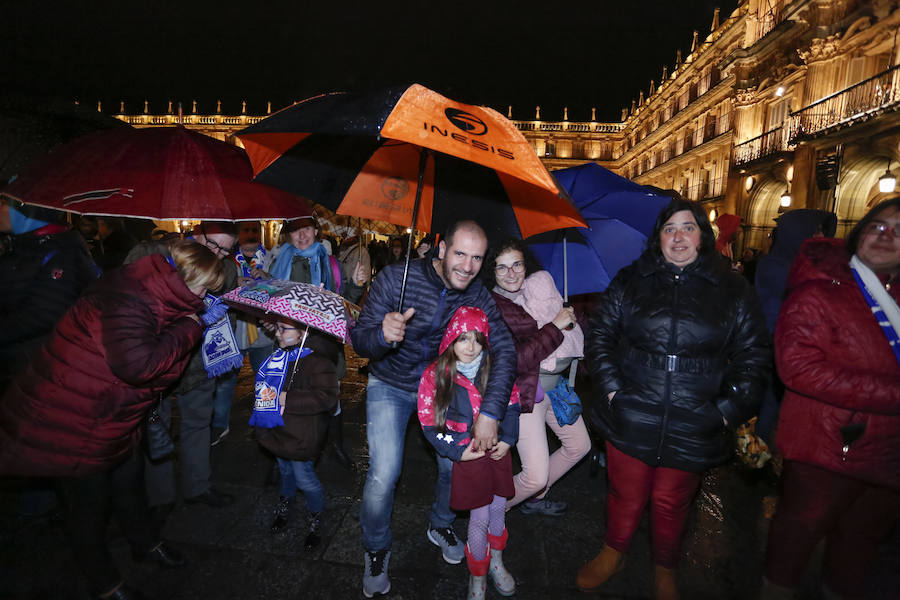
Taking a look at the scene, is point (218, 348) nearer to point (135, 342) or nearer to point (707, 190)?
point (135, 342)

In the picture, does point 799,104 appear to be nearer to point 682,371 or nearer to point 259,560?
point 682,371

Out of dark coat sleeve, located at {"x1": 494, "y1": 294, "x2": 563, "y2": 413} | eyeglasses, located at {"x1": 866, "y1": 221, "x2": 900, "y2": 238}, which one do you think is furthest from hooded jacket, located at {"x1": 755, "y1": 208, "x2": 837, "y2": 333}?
dark coat sleeve, located at {"x1": 494, "y1": 294, "x2": 563, "y2": 413}

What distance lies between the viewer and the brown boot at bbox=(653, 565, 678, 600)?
245cm

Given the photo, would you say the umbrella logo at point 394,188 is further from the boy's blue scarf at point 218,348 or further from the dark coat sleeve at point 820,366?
the dark coat sleeve at point 820,366

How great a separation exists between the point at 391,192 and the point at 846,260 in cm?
270

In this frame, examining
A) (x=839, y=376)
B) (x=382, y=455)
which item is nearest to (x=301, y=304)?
(x=382, y=455)

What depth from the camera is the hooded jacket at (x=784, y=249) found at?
11.5ft

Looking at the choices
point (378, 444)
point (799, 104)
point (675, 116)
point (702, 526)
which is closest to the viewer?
point (378, 444)

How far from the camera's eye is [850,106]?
1327cm

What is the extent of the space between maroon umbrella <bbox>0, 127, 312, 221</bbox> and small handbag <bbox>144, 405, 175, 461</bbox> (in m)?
1.32

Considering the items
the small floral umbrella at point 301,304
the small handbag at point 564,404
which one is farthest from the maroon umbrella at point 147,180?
the small handbag at point 564,404

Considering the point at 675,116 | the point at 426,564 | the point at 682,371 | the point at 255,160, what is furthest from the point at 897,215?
the point at 675,116

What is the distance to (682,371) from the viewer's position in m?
2.30

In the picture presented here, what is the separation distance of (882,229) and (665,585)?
7.39 ft
